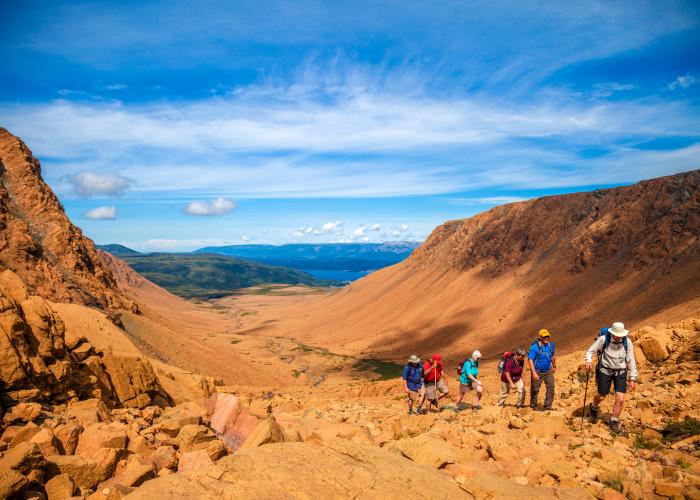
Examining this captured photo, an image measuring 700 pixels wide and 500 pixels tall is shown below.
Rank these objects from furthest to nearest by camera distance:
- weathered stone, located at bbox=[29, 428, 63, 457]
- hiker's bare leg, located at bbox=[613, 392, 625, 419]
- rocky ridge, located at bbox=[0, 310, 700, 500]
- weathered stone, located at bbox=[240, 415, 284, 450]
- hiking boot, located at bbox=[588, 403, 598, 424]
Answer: hiking boot, located at bbox=[588, 403, 598, 424] < hiker's bare leg, located at bbox=[613, 392, 625, 419] < weathered stone, located at bbox=[240, 415, 284, 450] < weathered stone, located at bbox=[29, 428, 63, 457] < rocky ridge, located at bbox=[0, 310, 700, 500]

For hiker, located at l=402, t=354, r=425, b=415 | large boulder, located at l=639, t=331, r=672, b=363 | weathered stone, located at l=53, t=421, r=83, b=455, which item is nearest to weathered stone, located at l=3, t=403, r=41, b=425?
weathered stone, located at l=53, t=421, r=83, b=455

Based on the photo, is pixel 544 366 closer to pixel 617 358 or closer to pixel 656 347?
pixel 617 358

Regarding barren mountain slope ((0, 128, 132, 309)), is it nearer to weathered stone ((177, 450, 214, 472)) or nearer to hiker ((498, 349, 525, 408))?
weathered stone ((177, 450, 214, 472))

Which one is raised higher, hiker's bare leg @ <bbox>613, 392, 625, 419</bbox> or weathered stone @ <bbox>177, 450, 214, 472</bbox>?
hiker's bare leg @ <bbox>613, 392, 625, 419</bbox>

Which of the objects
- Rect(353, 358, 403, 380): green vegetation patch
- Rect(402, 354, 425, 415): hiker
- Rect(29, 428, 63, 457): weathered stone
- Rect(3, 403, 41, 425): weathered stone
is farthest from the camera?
Rect(353, 358, 403, 380): green vegetation patch

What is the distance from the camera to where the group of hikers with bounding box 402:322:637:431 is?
891 centimetres

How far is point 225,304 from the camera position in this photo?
13162cm

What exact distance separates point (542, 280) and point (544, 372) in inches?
1728

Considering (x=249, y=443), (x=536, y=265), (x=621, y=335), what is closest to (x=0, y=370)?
(x=249, y=443)

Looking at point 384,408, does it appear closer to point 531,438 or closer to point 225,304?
point 531,438

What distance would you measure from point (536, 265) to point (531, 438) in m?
51.7

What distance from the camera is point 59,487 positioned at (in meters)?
5.66

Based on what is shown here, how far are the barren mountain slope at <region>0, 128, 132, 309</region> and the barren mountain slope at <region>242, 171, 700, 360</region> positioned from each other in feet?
107

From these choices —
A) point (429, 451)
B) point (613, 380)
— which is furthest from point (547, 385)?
point (429, 451)
